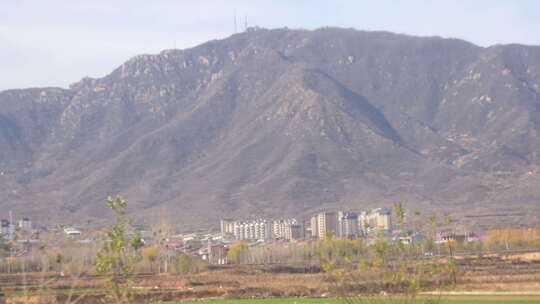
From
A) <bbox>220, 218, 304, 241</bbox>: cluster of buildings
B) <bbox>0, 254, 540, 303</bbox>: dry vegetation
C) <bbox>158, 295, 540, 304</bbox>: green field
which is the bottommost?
<bbox>158, 295, 540, 304</bbox>: green field

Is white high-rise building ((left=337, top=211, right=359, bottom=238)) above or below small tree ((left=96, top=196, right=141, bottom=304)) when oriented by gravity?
above

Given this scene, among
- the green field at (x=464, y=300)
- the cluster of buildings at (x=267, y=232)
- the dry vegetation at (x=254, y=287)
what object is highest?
the cluster of buildings at (x=267, y=232)

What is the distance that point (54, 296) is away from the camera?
55719 millimetres

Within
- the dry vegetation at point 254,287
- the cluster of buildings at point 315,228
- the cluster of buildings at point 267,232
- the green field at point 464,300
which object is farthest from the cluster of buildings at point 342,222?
the green field at point 464,300

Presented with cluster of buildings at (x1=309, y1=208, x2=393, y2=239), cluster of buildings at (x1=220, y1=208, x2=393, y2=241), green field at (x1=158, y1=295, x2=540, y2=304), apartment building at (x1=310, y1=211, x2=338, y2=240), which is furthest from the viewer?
apartment building at (x1=310, y1=211, x2=338, y2=240)

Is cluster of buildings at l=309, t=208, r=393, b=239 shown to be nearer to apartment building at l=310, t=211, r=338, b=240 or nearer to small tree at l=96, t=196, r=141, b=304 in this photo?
apartment building at l=310, t=211, r=338, b=240

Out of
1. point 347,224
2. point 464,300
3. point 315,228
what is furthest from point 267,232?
point 464,300

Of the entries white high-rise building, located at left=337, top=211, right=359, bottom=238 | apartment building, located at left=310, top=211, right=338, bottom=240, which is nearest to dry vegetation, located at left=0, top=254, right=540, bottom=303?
white high-rise building, located at left=337, top=211, right=359, bottom=238

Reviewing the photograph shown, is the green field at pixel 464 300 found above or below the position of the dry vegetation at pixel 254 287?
below

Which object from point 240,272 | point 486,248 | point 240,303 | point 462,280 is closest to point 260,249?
point 486,248

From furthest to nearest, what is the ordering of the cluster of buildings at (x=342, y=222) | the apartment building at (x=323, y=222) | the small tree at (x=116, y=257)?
the apartment building at (x=323, y=222) → the cluster of buildings at (x=342, y=222) → the small tree at (x=116, y=257)

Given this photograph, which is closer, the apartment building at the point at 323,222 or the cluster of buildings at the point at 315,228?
the cluster of buildings at the point at 315,228

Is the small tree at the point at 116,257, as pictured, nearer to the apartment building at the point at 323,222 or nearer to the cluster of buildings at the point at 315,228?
the cluster of buildings at the point at 315,228

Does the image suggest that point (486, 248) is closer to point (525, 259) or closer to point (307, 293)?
point (525, 259)
